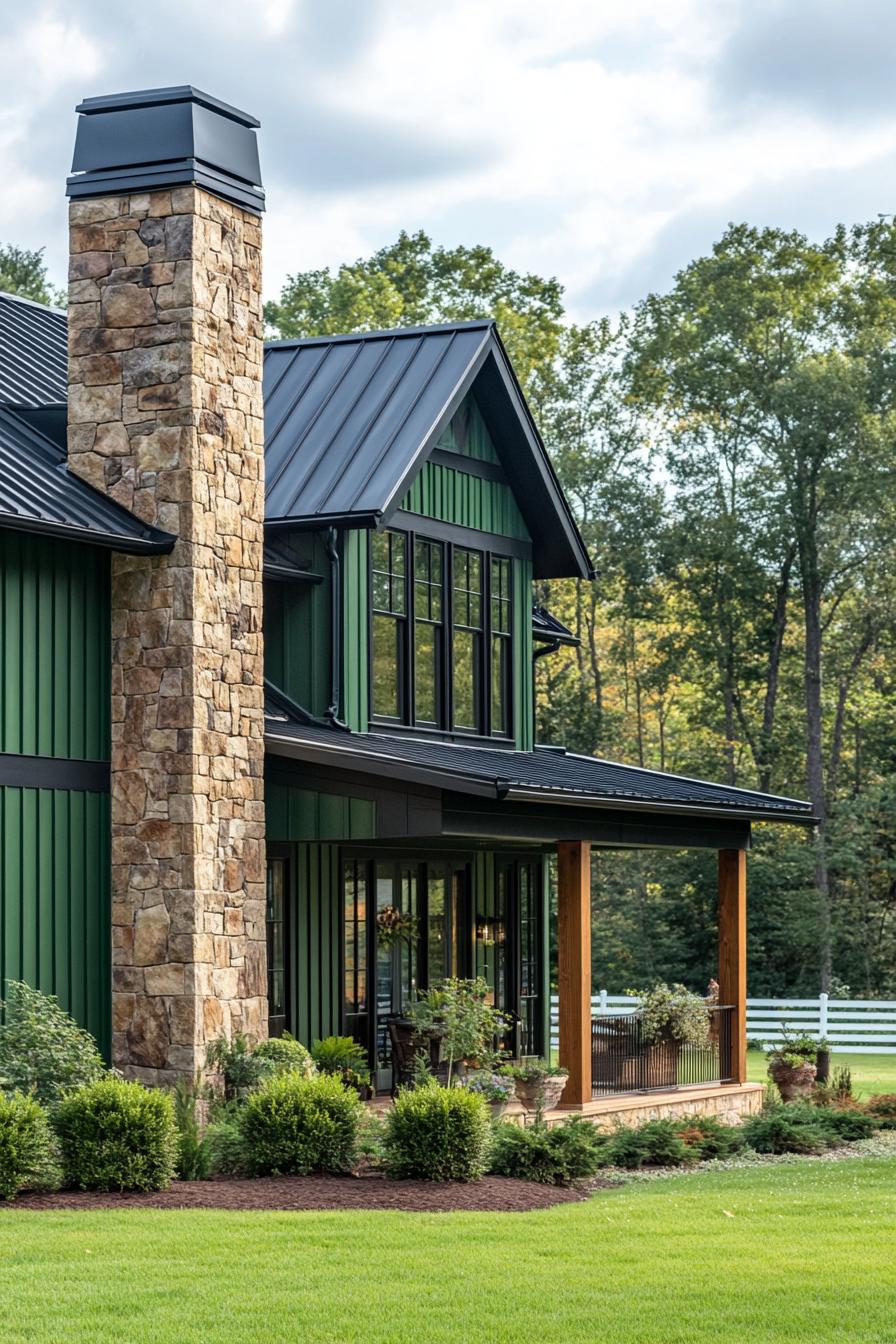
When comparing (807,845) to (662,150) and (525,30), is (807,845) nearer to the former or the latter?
(662,150)

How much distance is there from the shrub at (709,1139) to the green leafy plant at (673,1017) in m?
2.67

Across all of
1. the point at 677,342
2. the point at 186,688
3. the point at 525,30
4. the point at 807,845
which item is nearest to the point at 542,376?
the point at 677,342

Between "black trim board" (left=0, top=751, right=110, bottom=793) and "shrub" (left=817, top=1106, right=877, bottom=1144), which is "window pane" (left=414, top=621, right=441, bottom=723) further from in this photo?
"shrub" (left=817, top=1106, right=877, bottom=1144)

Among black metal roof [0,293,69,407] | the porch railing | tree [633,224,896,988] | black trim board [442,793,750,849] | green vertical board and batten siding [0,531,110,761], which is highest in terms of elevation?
tree [633,224,896,988]

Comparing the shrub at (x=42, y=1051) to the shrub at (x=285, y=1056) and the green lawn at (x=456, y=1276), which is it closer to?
the shrub at (x=285, y=1056)

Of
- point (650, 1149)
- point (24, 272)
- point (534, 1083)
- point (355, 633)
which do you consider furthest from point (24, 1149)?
point (24, 272)

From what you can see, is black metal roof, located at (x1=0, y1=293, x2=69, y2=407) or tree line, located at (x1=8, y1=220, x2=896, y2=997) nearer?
black metal roof, located at (x1=0, y1=293, x2=69, y2=407)

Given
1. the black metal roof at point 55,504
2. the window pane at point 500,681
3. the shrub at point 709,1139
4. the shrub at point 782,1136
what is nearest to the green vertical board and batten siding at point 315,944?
the window pane at point 500,681

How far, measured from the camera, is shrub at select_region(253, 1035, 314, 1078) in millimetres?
15359

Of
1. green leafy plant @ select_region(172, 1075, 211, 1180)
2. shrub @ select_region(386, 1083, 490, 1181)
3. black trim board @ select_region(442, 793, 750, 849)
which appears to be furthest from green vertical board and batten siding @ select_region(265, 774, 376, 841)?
shrub @ select_region(386, 1083, 490, 1181)

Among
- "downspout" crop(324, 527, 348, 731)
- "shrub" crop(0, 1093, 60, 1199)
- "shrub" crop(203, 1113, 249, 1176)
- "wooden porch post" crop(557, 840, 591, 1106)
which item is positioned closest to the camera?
→ "shrub" crop(0, 1093, 60, 1199)

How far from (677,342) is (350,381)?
23.8 meters

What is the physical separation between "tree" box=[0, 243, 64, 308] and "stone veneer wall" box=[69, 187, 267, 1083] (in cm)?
3077

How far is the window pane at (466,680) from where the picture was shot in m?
21.4
